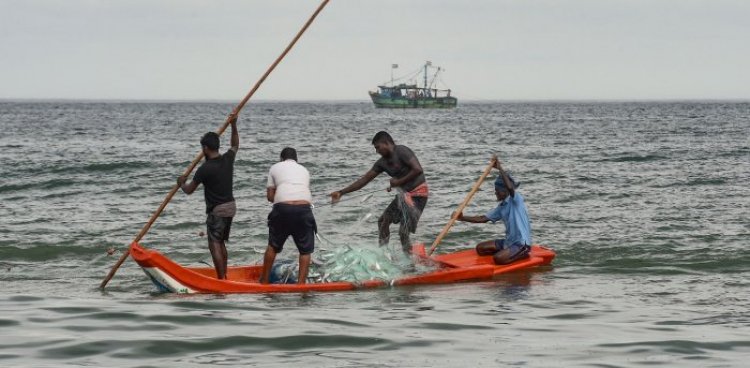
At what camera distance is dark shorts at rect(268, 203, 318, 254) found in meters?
12.1

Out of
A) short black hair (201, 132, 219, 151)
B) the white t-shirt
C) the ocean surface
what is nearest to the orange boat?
the ocean surface

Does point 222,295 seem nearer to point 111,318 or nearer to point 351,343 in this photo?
point 111,318

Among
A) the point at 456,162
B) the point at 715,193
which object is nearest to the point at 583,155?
the point at 456,162

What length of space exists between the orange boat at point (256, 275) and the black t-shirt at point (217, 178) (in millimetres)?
853

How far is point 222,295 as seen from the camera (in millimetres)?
12211

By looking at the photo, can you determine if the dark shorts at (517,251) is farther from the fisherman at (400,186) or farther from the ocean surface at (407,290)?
the fisherman at (400,186)

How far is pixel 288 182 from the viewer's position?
1212 cm

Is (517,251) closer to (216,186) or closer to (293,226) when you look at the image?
(293,226)

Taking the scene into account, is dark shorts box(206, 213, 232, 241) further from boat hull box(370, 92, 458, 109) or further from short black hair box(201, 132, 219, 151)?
boat hull box(370, 92, 458, 109)

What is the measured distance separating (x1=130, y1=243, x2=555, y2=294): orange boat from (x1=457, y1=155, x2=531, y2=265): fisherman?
15cm

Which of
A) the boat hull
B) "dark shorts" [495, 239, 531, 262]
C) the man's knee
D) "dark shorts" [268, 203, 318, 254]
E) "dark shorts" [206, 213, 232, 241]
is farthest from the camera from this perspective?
the boat hull

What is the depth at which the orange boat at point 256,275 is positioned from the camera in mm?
12273

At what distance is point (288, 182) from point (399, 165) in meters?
1.99

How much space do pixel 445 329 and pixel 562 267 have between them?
18.8ft
